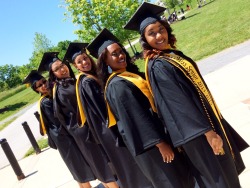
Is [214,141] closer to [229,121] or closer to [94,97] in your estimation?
[94,97]

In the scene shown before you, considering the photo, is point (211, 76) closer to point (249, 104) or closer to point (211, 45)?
point (249, 104)

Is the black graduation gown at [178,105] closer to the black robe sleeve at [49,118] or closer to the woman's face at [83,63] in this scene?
the woman's face at [83,63]

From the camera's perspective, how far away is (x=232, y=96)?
670 cm

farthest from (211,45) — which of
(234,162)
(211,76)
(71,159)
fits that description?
(234,162)

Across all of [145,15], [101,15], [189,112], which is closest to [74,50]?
[145,15]

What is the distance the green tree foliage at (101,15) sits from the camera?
24594mm

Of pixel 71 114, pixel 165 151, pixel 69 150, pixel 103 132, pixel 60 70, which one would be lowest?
pixel 69 150

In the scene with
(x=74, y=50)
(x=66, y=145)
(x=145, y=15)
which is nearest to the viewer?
(x=145, y=15)

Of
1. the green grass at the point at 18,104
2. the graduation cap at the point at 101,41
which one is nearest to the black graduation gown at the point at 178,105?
the graduation cap at the point at 101,41

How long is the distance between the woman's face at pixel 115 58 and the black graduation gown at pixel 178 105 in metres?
0.50

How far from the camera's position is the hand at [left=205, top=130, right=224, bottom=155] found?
2.50 m

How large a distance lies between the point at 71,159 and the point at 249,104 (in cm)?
317

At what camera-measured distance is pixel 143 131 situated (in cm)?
273

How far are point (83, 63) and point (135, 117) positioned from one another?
165cm
